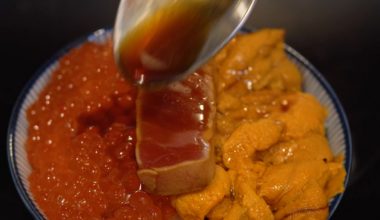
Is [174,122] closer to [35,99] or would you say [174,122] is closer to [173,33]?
[173,33]

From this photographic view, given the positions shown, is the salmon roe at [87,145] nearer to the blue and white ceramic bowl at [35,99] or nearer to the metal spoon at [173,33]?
the blue and white ceramic bowl at [35,99]

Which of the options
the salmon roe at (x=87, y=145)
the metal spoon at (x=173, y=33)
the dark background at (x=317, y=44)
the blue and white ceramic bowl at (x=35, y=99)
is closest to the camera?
the metal spoon at (x=173, y=33)

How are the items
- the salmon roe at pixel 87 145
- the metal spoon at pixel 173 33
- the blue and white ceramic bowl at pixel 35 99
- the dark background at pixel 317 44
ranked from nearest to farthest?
the metal spoon at pixel 173 33 → the salmon roe at pixel 87 145 → the blue and white ceramic bowl at pixel 35 99 → the dark background at pixel 317 44

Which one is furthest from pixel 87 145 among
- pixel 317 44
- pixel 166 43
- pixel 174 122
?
pixel 317 44

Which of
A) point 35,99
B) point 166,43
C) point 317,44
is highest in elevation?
point 166,43

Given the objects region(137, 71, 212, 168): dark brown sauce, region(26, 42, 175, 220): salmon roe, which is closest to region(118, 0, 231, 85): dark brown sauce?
region(137, 71, 212, 168): dark brown sauce

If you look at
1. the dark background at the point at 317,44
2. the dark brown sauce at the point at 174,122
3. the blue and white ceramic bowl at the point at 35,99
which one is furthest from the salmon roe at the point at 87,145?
the dark background at the point at 317,44
